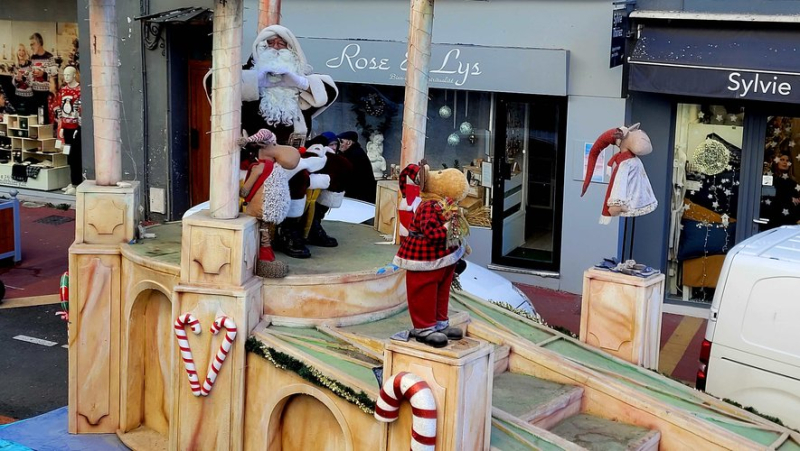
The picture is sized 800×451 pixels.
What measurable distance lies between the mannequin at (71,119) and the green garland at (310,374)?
13.0 m

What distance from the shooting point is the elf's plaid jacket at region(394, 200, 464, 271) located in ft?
23.2

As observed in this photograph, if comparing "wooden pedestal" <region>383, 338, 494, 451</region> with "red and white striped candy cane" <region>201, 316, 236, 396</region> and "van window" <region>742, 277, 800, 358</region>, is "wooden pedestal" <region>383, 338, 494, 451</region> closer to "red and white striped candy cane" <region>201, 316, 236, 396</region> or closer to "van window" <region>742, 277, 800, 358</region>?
"red and white striped candy cane" <region>201, 316, 236, 396</region>

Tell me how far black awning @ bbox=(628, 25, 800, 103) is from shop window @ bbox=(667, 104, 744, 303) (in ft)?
3.39

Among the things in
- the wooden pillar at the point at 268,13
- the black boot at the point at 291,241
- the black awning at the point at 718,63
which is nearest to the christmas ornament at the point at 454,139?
the black awning at the point at 718,63

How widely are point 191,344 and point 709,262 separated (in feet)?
28.5

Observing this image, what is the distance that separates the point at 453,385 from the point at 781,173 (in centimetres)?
894

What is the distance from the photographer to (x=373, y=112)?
53.6 feet

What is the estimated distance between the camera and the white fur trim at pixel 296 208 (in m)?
8.70

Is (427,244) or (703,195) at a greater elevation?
(427,244)

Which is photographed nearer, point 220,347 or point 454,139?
point 220,347

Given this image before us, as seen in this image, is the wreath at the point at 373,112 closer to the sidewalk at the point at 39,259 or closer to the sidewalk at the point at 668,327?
the sidewalk at the point at 668,327

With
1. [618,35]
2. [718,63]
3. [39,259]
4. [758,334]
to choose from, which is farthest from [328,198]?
[39,259]

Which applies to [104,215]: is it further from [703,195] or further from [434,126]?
[703,195]

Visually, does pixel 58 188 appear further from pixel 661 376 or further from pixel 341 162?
pixel 661 376
